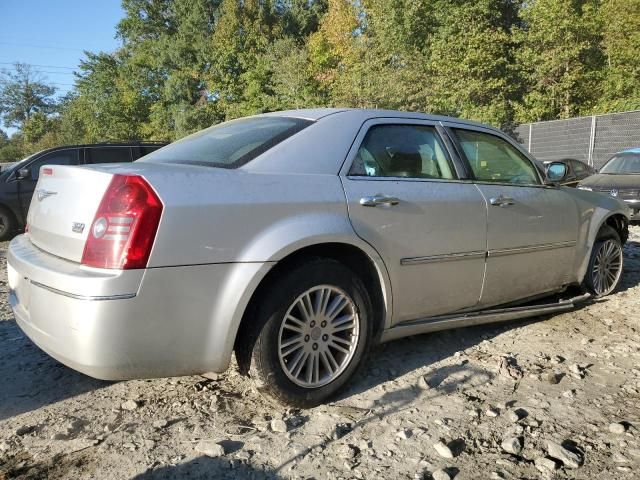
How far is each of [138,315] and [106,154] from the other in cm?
865

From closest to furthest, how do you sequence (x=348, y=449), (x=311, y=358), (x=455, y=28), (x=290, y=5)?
(x=348, y=449), (x=311, y=358), (x=455, y=28), (x=290, y=5)

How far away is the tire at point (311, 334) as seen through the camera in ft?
8.30

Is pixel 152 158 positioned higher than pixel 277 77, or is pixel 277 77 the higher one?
pixel 277 77

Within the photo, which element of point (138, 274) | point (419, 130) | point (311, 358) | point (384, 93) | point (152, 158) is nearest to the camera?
point (138, 274)

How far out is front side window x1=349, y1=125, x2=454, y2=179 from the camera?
9.91 feet

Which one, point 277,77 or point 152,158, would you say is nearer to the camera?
point 152,158

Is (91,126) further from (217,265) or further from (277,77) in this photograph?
(217,265)

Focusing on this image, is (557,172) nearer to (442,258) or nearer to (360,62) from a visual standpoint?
(442,258)

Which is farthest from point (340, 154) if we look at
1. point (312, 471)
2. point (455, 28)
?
point (455, 28)

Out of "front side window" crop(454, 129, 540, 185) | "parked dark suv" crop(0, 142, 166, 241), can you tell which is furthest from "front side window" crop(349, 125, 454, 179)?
"parked dark suv" crop(0, 142, 166, 241)

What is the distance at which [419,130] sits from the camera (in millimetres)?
3385

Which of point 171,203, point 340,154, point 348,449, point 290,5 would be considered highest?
point 290,5

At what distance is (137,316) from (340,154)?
1375 millimetres

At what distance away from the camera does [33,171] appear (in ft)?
30.6
